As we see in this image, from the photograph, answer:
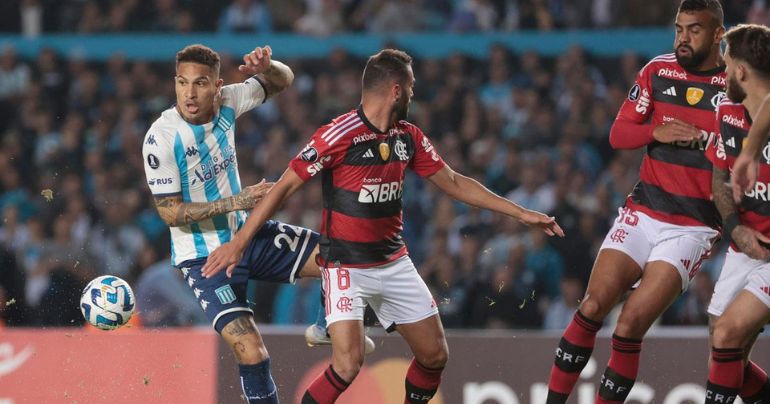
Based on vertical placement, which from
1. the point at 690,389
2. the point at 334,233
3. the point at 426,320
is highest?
the point at 334,233

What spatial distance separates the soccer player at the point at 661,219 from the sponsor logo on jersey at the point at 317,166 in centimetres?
162

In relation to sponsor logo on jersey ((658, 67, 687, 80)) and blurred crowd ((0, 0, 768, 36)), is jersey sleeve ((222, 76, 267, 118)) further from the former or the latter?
blurred crowd ((0, 0, 768, 36))

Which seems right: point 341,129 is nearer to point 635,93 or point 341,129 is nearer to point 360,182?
point 360,182

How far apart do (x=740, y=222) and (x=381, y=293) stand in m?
1.97

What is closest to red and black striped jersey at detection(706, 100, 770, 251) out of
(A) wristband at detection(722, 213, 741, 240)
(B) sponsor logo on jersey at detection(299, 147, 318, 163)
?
(A) wristband at detection(722, 213, 741, 240)

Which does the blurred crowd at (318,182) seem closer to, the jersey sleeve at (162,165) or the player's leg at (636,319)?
the jersey sleeve at (162,165)

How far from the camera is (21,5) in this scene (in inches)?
585

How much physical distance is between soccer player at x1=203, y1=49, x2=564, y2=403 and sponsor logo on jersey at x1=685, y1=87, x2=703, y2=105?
3.33ft

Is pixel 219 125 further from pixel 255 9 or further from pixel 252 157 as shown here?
pixel 255 9

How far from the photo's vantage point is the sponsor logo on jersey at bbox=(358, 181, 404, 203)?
272 inches

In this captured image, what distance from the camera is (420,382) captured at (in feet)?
23.4

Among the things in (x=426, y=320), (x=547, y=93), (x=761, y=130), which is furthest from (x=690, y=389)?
(x=547, y=93)

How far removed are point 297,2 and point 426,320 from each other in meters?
8.35

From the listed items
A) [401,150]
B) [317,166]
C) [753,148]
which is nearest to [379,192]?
[401,150]
